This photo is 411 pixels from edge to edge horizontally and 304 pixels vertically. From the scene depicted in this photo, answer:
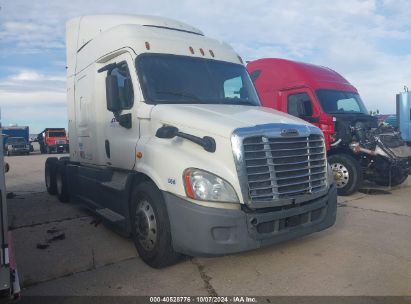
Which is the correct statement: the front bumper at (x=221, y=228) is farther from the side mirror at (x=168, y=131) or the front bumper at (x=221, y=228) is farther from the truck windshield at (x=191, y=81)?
the truck windshield at (x=191, y=81)

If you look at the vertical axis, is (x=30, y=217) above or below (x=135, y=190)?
below

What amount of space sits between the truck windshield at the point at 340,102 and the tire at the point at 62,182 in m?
6.52

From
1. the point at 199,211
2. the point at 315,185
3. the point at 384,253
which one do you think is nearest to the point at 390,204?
the point at 384,253

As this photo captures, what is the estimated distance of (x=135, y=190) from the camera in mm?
4664

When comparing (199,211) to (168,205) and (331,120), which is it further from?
(331,120)

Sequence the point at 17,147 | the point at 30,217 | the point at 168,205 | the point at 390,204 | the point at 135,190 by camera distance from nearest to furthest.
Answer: the point at 168,205, the point at 135,190, the point at 30,217, the point at 390,204, the point at 17,147

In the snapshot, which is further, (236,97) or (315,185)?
(236,97)

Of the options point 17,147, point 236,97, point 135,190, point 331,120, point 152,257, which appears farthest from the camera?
point 17,147

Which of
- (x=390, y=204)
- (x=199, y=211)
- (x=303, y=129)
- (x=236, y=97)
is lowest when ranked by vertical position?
(x=390, y=204)

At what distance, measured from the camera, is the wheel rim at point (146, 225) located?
4309mm

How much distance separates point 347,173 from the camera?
8.65 m

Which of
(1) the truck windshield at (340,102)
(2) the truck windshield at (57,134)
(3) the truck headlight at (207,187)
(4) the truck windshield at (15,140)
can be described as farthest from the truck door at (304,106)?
(4) the truck windshield at (15,140)

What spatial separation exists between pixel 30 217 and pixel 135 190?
3.67m

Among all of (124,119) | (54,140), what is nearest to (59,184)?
(124,119)
